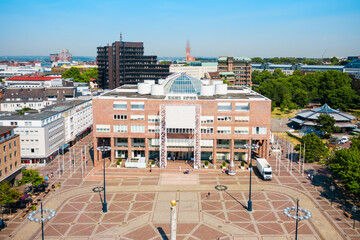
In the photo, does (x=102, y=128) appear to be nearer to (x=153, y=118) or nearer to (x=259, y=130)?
(x=153, y=118)

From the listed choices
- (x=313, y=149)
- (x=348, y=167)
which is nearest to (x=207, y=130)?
(x=313, y=149)

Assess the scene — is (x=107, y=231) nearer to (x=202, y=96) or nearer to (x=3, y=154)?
(x=3, y=154)

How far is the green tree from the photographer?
65844mm

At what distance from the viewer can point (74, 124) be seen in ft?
391

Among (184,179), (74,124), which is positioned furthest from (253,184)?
(74,124)

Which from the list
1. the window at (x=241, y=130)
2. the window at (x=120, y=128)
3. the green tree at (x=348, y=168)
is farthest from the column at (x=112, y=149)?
the green tree at (x=348, y=168)

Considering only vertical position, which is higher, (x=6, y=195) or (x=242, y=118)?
(x=242, y=118)

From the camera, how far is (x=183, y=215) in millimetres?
65562

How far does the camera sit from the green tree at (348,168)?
65844 mm

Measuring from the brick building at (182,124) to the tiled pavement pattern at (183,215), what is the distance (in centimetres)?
1390

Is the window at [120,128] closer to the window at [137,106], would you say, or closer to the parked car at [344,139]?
the window at [137,106]

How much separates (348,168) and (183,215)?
37592mm

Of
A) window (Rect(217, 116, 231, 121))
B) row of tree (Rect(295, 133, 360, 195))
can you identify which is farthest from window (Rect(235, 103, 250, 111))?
row of tree (Rect(295, 133, 360, 195))

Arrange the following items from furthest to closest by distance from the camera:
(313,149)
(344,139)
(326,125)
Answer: (326,125), (344,139), (313,149)
